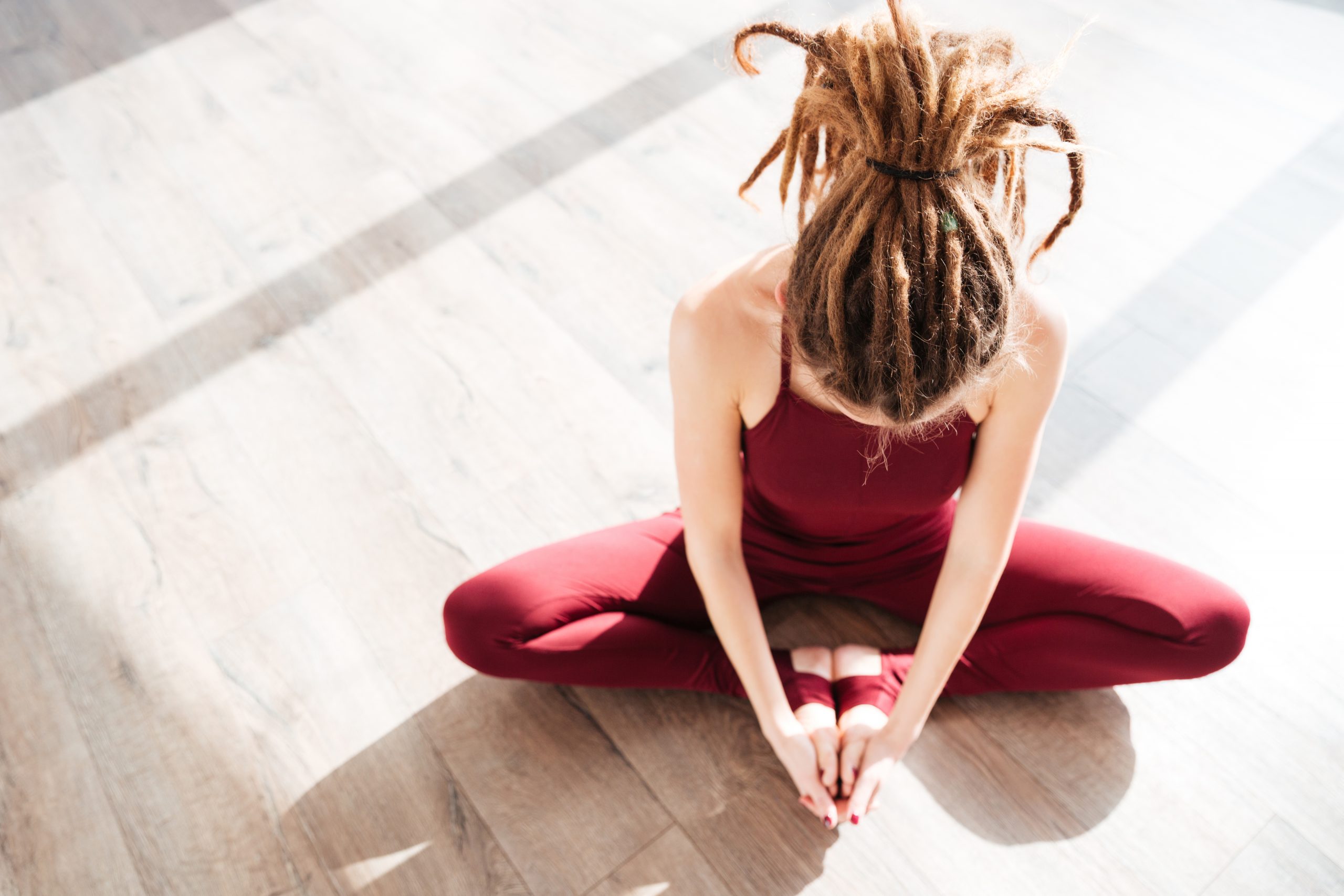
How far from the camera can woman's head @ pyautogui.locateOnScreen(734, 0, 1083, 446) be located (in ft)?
2.42

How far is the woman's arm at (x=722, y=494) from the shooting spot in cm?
102

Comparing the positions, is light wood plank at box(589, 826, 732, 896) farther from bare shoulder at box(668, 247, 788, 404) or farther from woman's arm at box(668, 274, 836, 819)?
bare shoulder at box(668, 247, 788, 404)

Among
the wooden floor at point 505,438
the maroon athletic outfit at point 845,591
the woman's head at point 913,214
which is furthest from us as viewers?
the wooden floor at point 505,438

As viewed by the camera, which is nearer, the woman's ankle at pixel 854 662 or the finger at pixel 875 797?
the finger at pixel 875 797

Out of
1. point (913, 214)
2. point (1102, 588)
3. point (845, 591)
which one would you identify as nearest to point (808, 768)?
point (845, 591)

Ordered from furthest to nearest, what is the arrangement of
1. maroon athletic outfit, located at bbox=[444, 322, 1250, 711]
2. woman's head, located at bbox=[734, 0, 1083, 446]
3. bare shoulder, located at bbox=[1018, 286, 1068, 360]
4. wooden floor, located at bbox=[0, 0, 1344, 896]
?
wooden floor, located at bbox=[0, 0, 1344, 896], maroon athletic outfit, located at bbox=[444, 322, 1250, 711], bare shoulder, located at bbox=[1018, 286, 1068, 360], woman's head, located at bbox=[734, 0, 1083, 446]

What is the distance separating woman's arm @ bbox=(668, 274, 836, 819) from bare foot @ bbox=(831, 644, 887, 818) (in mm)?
35

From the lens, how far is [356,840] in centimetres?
122

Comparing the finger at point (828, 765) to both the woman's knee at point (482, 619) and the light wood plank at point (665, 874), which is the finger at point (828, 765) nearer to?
the light wood plank at point (665, 874)

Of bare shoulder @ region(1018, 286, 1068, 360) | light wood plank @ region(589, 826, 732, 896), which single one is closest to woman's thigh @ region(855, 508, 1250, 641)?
bare shoulder @ region(1018, 286, 1068, 360)

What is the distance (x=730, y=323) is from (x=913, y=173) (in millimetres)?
308

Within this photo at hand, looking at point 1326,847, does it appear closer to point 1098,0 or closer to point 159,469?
point 159,469

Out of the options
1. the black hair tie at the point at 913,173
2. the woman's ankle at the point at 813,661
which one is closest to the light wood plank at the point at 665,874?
the woman's ankle at the point at 813,661

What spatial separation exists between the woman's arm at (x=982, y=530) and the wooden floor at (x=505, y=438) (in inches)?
4.6
